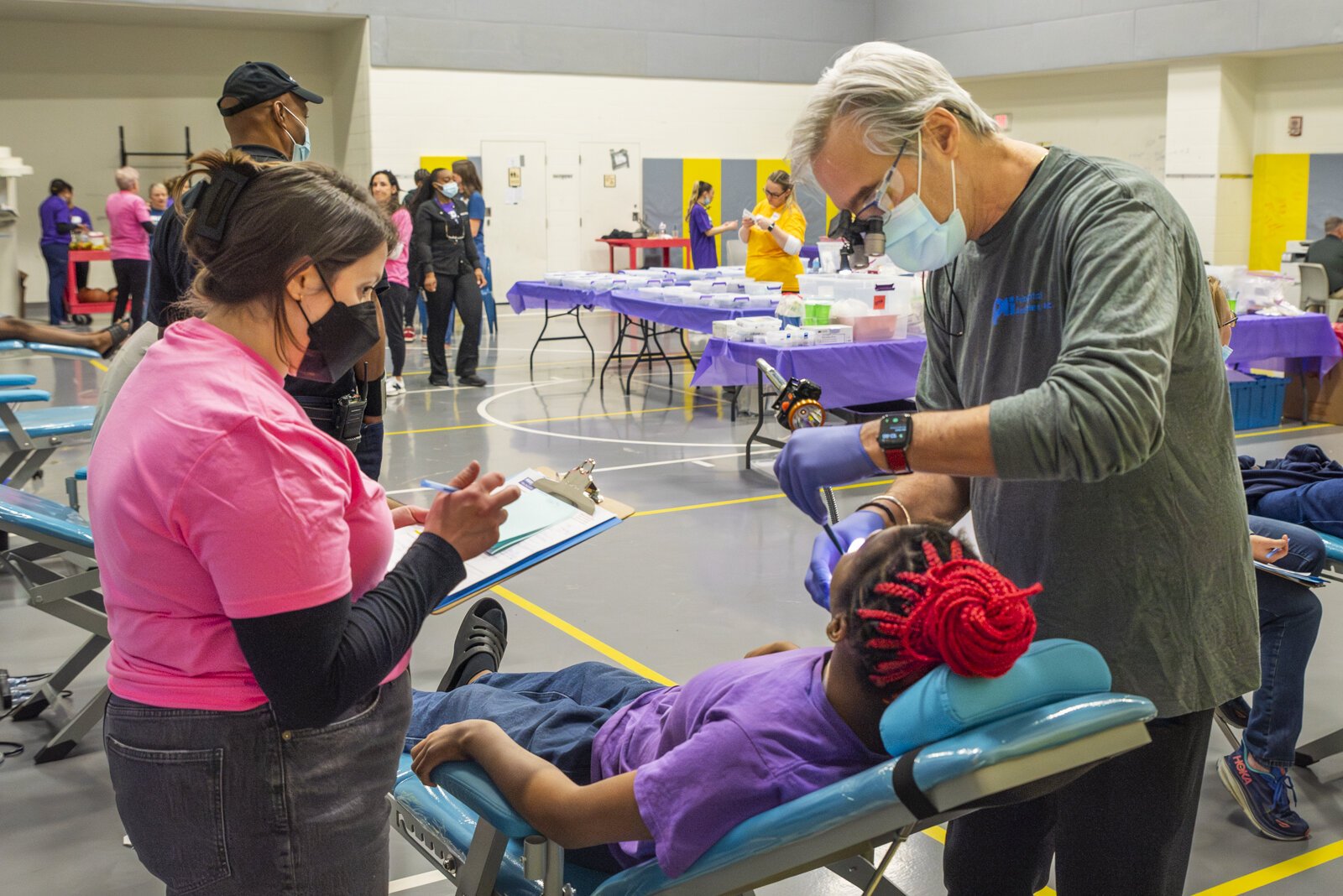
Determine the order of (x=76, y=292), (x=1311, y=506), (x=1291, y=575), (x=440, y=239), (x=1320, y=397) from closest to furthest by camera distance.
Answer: (x=1291, y=575)
(x=1311, y=506)
(x=1320, y=397)
(x=440, y=239)
(x=76, y=292)

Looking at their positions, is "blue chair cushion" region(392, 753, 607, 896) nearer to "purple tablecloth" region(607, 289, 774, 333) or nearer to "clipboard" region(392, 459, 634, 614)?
"clipboard" region(392, 459, 634, 614)

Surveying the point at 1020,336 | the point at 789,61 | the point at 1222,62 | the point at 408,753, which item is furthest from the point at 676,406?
the point at 789,61

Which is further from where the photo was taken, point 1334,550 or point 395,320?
point 395,320

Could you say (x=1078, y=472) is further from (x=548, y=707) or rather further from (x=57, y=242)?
(x=57, y=242)

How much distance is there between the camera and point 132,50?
16.2m

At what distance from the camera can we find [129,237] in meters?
12.4

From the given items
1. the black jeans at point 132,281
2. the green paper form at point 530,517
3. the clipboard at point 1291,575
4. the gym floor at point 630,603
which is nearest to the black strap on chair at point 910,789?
the green paper form at point 530,517

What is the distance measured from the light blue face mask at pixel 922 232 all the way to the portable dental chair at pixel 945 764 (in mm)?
586

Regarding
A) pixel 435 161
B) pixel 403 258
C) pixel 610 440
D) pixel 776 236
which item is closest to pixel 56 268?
pixel 435 161

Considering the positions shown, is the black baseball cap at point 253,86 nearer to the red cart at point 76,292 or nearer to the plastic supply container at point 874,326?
the plastic supply container at point 874,326

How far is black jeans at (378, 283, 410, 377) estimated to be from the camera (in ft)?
29.8

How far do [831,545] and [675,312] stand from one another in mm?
7099

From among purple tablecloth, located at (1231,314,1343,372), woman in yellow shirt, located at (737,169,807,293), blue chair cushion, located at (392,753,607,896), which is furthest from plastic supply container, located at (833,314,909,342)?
blue chair cushion, located at (392,753,607,896)

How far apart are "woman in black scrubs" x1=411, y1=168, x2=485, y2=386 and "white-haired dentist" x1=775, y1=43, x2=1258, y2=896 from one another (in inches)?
324
